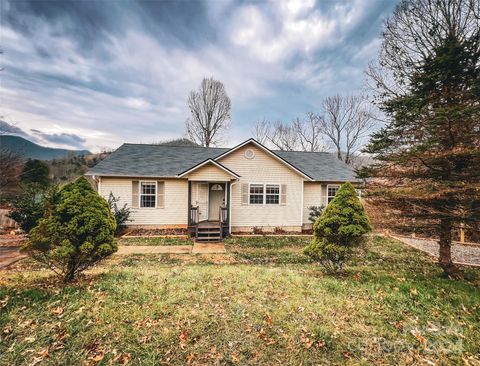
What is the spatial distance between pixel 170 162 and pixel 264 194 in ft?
21.7

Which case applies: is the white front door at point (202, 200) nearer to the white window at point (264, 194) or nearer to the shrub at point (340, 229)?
the white window at point (264, 194)

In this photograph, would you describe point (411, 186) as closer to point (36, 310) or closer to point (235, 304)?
point (235, 304)

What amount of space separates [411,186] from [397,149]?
1.12 metres

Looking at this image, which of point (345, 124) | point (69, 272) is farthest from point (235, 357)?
point (345, 124)

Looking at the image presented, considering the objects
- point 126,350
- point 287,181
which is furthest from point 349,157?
point 126,350

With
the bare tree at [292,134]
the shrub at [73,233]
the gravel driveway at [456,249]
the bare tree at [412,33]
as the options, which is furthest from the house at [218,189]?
the bare tree at [292,134]

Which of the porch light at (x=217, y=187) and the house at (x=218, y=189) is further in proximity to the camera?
the porch light at (x=217, y=187)

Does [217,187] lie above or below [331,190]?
above

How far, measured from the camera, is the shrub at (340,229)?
225 inches

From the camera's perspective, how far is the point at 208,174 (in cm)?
1210

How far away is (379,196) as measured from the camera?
613 cm

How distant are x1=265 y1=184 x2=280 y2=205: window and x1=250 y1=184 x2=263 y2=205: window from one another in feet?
1.24

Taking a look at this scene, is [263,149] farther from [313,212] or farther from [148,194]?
[148,194]

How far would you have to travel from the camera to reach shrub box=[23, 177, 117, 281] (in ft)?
14.6
